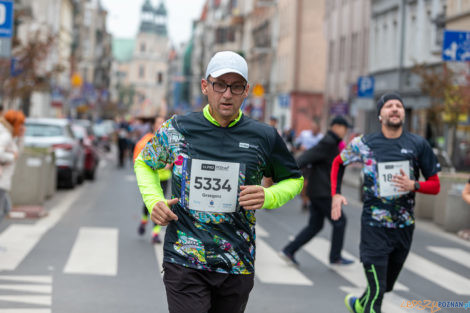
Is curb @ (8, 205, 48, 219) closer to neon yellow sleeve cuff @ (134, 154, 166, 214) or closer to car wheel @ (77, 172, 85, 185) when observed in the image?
car wheel @ (77, 172, 85, 185)

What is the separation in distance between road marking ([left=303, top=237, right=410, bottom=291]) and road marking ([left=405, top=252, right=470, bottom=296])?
56cm

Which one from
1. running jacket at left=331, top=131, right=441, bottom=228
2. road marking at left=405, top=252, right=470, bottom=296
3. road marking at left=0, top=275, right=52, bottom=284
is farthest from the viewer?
road marking at left=405, top=252, right=470, bottom=296

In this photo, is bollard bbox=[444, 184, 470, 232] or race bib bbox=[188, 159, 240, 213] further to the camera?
bollard bbox=[444, 184, 470, 232]

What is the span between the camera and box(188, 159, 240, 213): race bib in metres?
4.55

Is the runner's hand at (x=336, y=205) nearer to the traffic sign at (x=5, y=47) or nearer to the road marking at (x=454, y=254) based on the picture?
the road marking at (x=454, y=254)

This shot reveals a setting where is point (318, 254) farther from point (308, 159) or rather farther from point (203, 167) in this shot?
point (203, 167)

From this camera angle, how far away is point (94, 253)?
11.4 metres

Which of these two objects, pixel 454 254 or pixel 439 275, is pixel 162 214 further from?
pixel 454 254

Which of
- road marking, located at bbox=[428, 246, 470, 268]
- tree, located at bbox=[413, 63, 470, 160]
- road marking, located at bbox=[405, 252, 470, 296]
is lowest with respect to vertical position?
road marking, located at bbox=[428, 246, 470, 268]

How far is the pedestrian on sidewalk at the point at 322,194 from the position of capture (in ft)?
36.4

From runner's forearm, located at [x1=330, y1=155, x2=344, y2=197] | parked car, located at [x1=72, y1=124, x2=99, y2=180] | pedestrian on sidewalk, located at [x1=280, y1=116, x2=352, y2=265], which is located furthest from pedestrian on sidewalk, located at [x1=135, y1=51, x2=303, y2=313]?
parked car, located at [x1=72, y1=124, x2=99, y2=180]

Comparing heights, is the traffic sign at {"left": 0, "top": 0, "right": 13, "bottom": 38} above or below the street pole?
below

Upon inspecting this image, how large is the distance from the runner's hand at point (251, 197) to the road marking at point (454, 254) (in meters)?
7.85

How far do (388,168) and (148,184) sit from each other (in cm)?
295
